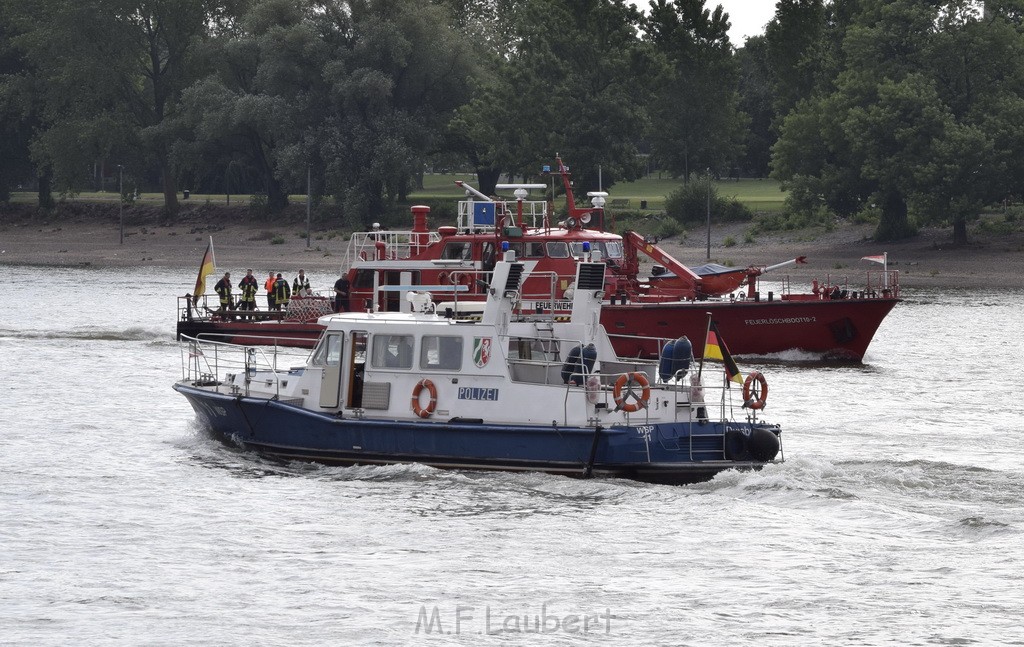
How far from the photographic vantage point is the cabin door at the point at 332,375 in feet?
79.9

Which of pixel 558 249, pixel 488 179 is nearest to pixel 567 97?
pixel 488 179

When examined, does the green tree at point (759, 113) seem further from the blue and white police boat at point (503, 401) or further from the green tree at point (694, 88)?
the blue and white police boat at point (503, 401)

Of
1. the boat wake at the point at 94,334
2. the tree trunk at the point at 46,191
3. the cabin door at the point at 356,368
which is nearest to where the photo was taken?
the cabin door at the point at 356,368

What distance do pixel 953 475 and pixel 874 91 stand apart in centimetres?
5226

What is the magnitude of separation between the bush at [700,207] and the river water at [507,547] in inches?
2011

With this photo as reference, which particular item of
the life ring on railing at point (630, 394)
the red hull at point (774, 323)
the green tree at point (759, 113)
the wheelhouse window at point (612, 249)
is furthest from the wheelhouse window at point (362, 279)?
the green tree at point (759, 113)

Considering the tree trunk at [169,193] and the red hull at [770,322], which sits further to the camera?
the tree trunk at [169,193]

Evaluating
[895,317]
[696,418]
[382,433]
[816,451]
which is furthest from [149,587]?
[895,317]

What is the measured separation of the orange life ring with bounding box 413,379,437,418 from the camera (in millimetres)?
23734

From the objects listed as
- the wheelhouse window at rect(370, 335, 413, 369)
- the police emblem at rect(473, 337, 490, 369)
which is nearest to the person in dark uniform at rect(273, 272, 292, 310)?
the wheelhouse window at rect(370, 335, 413, 369)

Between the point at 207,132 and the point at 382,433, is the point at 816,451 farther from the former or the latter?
the point at 207,132

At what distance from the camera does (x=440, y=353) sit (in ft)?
78.5

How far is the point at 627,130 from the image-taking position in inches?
3428

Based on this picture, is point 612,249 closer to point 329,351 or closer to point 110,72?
point 329,351
